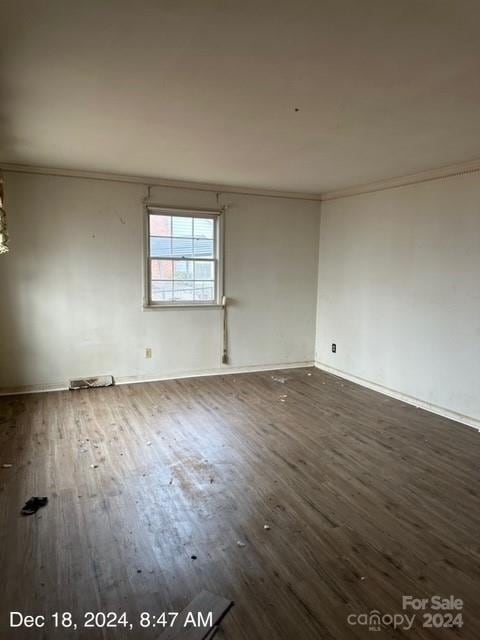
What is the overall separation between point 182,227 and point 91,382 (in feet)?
7.15

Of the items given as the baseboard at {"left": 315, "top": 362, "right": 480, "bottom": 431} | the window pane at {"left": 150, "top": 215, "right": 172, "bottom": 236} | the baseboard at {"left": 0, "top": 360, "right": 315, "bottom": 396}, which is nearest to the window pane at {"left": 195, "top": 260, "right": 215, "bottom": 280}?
the window pane at {"left": 150, "top": 215, "right": 172, "bottom": 236}

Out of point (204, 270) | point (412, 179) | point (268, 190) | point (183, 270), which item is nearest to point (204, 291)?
point (204, 270)

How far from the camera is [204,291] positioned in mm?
5477

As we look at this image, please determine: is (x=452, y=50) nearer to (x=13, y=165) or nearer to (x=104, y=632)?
(x=104, y=632)

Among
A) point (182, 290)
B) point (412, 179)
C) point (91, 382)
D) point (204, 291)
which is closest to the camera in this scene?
point (412, 179)

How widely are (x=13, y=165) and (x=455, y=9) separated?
4.23 m

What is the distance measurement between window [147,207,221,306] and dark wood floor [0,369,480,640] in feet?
5.39

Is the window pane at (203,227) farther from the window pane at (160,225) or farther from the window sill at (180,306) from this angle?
the window sill at (180,306)

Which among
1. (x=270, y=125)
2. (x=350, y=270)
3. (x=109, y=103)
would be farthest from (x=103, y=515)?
(x=350, y=270)

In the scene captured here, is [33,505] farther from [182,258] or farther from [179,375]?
[182,258]

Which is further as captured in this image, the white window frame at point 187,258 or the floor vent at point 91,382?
the white window frame at point 187,258

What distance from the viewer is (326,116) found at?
108 inches

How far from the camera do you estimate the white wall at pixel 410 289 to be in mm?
3924

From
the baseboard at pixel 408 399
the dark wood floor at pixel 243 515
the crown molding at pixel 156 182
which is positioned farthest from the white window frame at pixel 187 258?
the baseboard at pixel 408 399
